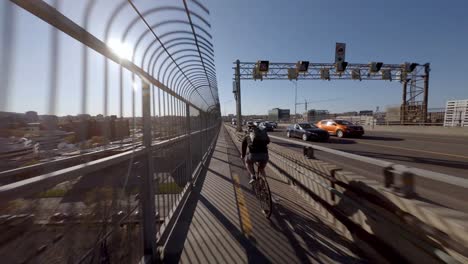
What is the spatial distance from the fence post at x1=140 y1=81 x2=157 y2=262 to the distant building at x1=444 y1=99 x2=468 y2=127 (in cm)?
3461

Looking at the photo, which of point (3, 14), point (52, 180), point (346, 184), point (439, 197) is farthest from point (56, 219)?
point (439, 197)

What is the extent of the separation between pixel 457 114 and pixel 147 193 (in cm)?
3572

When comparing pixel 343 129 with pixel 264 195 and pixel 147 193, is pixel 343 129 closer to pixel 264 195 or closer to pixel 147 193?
pixel 264 195

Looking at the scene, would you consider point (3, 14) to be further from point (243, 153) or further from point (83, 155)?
point (243, 153)

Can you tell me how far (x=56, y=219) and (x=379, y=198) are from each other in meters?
3.37

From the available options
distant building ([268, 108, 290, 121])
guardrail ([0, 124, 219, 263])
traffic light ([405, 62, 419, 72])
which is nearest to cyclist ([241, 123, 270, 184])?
guardrail ([0, 124, 219, 263])

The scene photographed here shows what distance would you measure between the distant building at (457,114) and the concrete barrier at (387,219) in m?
31.7

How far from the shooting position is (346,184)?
A: 3.75m

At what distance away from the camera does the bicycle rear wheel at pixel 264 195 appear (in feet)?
14.0

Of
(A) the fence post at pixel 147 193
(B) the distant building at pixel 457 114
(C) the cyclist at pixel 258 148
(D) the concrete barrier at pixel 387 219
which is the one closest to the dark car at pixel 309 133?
(D) the concrete barrier at pixel 387 219

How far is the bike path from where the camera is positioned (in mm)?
3113

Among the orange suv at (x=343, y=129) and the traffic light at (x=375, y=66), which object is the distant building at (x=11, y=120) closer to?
the orange suv at (x=343, y=129)

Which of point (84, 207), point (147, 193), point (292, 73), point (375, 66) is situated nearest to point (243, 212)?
point (147, 193)

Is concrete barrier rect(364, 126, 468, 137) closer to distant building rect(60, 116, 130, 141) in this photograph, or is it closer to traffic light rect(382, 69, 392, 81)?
traffic light rect(382, 69, 392, 81)
